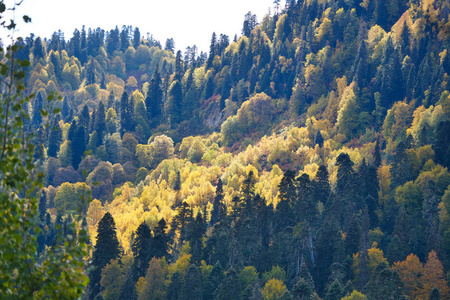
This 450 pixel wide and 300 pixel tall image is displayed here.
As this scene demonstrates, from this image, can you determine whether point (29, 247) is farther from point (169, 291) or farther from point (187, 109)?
point (187, 109)

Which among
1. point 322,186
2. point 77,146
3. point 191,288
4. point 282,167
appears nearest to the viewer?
point 191,288

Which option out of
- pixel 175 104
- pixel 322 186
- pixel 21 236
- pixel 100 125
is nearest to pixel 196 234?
pixel 322 186

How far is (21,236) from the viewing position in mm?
13125

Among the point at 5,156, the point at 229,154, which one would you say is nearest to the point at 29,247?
the point at 5,156

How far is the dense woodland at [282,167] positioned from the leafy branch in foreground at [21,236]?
150 centimetres

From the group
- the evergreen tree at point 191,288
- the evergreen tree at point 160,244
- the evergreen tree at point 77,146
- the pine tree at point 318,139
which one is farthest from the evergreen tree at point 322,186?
the evergreen tree at point 77,146

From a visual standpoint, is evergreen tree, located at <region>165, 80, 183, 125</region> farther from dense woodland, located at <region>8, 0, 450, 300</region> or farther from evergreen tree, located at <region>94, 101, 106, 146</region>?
evergreen tree, located at <region>94, 101, 106, 146</region>

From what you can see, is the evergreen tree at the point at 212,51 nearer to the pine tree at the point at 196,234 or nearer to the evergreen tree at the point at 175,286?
the pine tree at the point at 196,234

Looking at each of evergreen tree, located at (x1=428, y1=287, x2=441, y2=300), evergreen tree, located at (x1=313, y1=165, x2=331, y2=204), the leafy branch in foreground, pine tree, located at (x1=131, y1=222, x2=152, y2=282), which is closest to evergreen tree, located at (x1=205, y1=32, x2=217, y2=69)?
evergreen tree, located at (x1=313, y1=165, x2=331, y2=204)

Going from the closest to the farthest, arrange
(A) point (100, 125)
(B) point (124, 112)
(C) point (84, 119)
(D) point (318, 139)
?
(D) point (318, 139) → (A) point (100, 125) → (B) point (124, 112) → (C) point (84, 119)

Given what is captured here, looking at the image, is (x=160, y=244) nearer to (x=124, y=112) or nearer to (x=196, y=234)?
(x=196, y=234)

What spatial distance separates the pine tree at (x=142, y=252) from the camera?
268 ft

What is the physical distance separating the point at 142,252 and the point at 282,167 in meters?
46.2

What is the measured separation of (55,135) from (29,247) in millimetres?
152568
